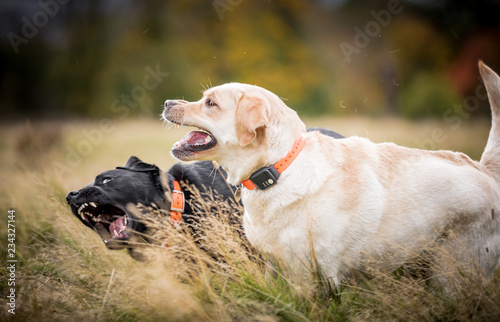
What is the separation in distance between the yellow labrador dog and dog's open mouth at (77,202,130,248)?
1.01 metres

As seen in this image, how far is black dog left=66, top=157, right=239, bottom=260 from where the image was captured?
3.25 metres

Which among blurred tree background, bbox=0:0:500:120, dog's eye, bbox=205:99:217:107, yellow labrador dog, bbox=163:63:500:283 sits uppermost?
dog's eye, bbox=205:99:217:107

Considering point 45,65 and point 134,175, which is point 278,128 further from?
point 45,65

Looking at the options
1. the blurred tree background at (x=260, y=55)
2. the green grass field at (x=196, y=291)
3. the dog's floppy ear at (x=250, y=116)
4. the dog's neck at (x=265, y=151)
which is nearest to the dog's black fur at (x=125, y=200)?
the green grass field at (x=196, y=291)

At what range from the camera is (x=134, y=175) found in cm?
346

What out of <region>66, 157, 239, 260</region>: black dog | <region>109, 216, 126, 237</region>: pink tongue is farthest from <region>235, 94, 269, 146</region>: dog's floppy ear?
<region>109, 216, 126, 237</region>: pink tongue

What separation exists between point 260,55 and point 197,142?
16332 millimetres

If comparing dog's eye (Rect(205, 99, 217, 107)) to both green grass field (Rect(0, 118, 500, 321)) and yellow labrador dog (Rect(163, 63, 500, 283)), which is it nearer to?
yellow labrador dog (Rect(163, 63, 500, 283))

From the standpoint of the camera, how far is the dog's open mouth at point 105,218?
10.9ft

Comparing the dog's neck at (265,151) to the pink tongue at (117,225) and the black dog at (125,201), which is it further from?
the pink tongue at (117,225)

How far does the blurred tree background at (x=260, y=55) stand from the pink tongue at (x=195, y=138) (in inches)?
563

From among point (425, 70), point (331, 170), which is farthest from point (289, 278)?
point (425, 70)

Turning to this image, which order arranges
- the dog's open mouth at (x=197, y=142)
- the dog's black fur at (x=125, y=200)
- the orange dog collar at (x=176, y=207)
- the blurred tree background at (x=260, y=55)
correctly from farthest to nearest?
the blurred tree background at (x=260, y=55)
the orange dog collar at (x=176, y=207)
the dog's black fur at (x=125, y=200)
the dog's open mouth at (x=197, y=142)

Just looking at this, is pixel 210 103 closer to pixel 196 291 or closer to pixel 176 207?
pixel 176 207
